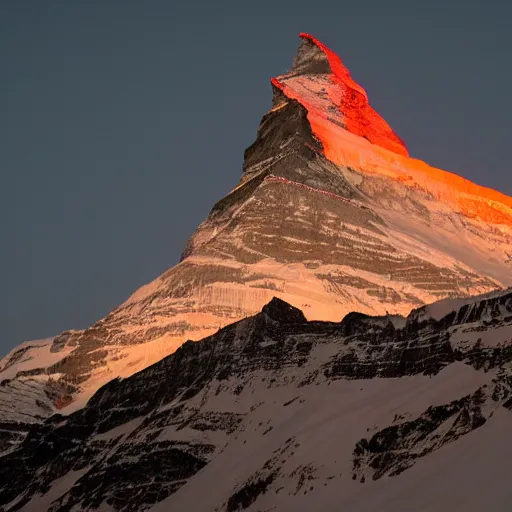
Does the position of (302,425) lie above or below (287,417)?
below

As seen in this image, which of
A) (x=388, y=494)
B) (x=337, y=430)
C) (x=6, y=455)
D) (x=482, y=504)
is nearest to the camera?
(x=482, y=504)

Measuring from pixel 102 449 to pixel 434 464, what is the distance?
172 ft

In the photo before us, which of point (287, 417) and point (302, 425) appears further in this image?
point (287, 417)

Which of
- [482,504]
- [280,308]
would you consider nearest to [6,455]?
[280,308]

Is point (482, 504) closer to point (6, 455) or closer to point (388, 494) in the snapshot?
point (388, 494)

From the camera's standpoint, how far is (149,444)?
147 m

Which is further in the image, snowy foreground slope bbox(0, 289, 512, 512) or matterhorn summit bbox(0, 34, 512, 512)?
matterhorn summit bbox(0, 34, 512, 512)

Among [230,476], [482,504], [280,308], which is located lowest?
Result: [482,504]

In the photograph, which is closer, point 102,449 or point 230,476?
point 230,476

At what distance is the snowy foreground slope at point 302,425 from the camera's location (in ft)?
375

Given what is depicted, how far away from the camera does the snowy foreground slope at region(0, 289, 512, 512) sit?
11425 cm

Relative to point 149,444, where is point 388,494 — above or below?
below

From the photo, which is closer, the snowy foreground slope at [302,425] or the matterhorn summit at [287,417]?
the snowy foreground slope at [302,425]

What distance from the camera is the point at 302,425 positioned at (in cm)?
13362
